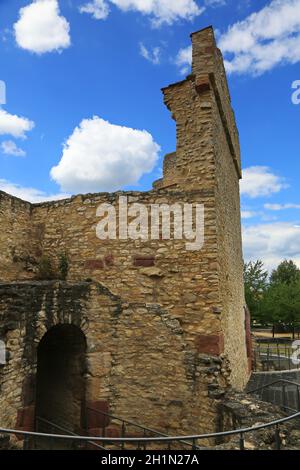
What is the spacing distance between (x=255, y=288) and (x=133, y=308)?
25385 mm

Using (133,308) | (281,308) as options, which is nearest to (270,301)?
(281,308)

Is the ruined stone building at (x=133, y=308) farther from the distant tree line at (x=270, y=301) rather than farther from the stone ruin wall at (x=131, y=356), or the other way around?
the distant tree line at (x=270, y=301)

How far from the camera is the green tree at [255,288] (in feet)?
96.5

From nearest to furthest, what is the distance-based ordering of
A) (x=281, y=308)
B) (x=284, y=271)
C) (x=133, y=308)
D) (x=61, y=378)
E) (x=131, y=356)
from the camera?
1. (x=131, y=356)
2. (x=133, y=308)
3. (x=61, y=378)
4. (x=281, y=308)
5. (x=284, y=271)

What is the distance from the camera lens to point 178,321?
25.6ft

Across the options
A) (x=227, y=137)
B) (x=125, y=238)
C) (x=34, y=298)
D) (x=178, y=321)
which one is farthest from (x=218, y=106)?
(x=34, y=298)

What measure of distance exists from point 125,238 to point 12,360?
12.1 feet

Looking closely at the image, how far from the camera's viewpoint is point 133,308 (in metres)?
8.01

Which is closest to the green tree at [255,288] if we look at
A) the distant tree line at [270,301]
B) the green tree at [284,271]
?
the distant tree line at [270,301]

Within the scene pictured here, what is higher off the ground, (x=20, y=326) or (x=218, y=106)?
(x=218, y=106)

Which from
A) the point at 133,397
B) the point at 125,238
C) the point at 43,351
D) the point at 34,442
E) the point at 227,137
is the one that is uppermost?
the point at 227,137

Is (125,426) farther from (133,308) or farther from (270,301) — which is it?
(270,301)
